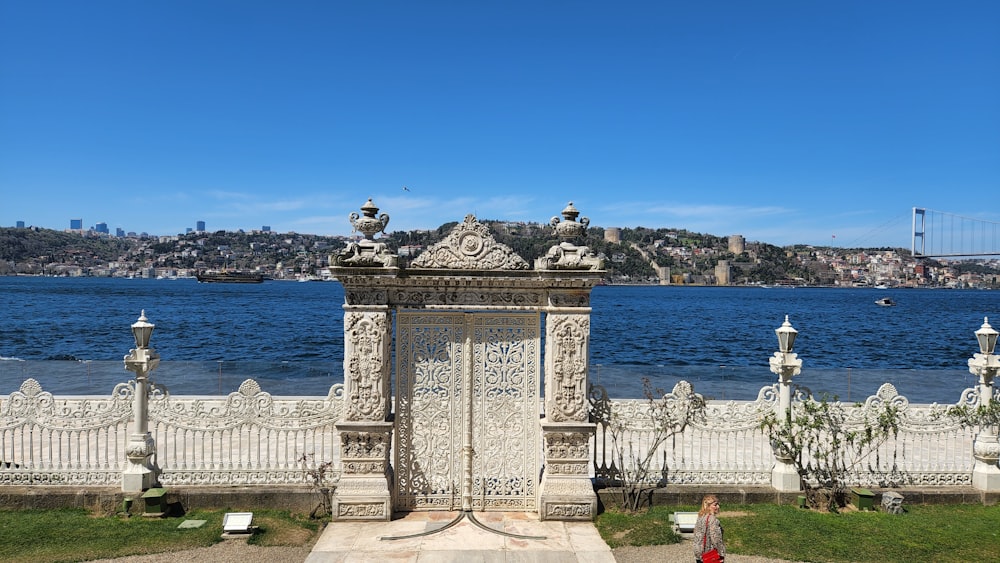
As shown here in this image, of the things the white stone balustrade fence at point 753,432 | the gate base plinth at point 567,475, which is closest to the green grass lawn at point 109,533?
the gate base plinth at point 567,475

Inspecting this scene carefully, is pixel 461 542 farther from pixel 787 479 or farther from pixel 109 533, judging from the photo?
pixel 787 479

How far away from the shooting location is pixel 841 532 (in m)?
6.07

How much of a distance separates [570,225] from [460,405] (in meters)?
Result: 2.24

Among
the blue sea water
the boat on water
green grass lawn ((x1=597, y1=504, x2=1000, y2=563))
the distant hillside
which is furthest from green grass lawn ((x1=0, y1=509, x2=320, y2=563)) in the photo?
the distant hillside

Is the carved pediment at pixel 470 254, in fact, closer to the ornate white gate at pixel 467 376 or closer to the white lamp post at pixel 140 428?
the ornate white gate at pixel 467 376

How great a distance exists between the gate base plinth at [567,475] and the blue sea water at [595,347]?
5.36m

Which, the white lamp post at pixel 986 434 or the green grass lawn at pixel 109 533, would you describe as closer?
the green grass lawn at pixel 109 533

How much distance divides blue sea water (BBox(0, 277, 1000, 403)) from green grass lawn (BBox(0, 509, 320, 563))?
5716 mm

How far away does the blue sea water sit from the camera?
41.6ft

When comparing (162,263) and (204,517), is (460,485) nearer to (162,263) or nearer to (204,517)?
(204,517)

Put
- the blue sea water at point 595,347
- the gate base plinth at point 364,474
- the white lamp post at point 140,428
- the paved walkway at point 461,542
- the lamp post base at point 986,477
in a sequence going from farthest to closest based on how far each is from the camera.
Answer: the blue sea water at point 595,347 → the lamp post base at point 986,477 → the white lamp post at point 140,428 → the gate base plinth at point 364,474 → the paved walkway at point 461,542

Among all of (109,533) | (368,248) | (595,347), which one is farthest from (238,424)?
(595,347)

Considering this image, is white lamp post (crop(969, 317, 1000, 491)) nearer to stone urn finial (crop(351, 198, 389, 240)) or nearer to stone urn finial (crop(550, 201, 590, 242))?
stone urn finial (crop(550, 201, 590, 242))

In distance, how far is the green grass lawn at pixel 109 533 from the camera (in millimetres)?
5473
